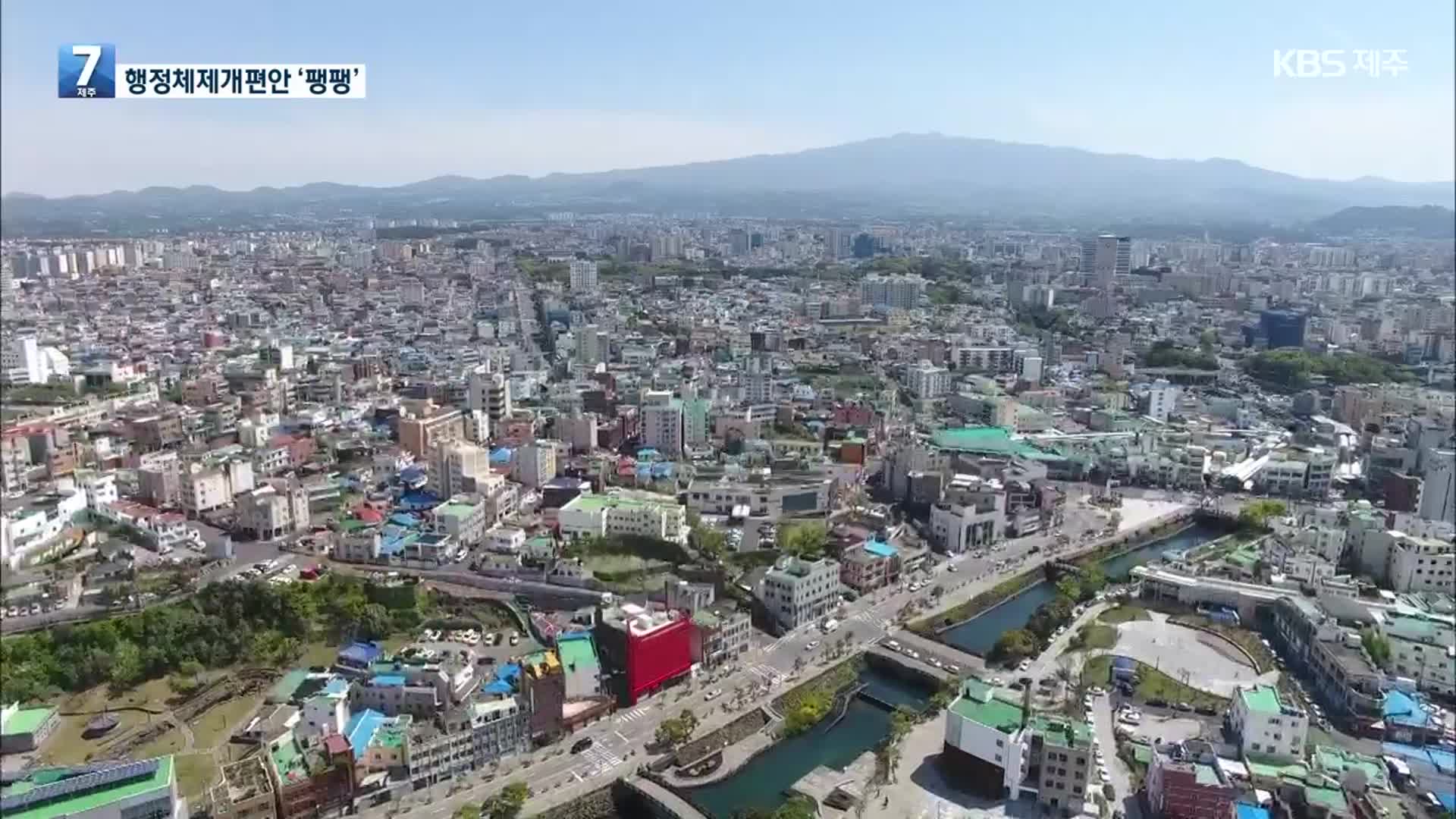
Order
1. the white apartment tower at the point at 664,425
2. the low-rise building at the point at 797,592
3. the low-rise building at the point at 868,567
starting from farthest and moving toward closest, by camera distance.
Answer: the white apartment tower at the point at 664,425 → the low-rise building at the point at 868,567 → the low-rise building at the point at 797,592

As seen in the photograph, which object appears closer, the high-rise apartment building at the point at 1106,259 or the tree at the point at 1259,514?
the tree at the point at 1259,514

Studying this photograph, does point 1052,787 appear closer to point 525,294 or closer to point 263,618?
point 263,618

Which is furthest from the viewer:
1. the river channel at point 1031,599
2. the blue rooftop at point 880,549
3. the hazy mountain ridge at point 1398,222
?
the hazy mountain ridge at point 1398,222

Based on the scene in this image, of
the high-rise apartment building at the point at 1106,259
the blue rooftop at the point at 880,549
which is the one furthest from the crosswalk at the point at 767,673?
the high-rise apartment building at the point at 1106,259

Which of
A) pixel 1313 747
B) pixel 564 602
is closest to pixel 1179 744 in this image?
pixel 1313 747

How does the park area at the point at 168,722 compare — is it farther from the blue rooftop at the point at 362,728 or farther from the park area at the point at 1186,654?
the park area at the point at 1186,654

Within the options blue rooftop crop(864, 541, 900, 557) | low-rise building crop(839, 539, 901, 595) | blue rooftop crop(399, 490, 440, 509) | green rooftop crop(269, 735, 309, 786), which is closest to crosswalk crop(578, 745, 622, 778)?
green rooftop crop(269, 735, 309, 786)

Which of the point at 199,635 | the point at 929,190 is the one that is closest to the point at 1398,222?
the point at 929,190

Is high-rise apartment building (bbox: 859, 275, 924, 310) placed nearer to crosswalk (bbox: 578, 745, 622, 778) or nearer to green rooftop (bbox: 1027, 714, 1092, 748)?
green rooftop (bbox: 1027, 714, 1092, 748)
